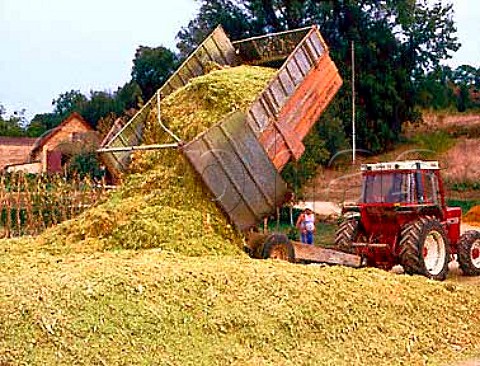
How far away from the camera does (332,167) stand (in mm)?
27062

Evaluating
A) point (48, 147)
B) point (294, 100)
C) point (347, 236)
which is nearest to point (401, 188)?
point (347, 236)

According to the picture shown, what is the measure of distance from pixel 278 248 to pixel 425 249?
278 centimetres

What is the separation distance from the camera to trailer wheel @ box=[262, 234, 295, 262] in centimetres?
795

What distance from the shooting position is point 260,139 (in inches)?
315

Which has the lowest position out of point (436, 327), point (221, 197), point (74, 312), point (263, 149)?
point (436, 327)

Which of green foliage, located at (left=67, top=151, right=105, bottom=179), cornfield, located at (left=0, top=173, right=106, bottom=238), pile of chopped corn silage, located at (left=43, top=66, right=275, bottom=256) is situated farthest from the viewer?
green foliage, located at (left=67, top=151, right=105, bottom=179)

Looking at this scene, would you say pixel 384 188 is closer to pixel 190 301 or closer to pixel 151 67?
pixel 190 301

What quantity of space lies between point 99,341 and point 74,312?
32cm

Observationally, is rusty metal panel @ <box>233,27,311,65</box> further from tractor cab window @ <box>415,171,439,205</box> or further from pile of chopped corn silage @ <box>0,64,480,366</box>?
tractor cab window @ <box>415,171,439,205</box>

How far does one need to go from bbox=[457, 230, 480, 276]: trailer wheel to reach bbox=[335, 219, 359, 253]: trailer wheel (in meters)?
1.71

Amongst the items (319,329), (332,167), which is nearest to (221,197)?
(319,329)

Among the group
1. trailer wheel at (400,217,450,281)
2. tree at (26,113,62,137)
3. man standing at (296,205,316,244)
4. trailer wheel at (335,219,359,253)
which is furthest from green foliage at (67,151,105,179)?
tree at (26,113,62,137)

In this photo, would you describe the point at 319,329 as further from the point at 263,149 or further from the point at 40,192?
the point at 40,192

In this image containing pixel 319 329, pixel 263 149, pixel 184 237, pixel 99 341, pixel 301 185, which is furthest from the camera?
pixel 301 185
